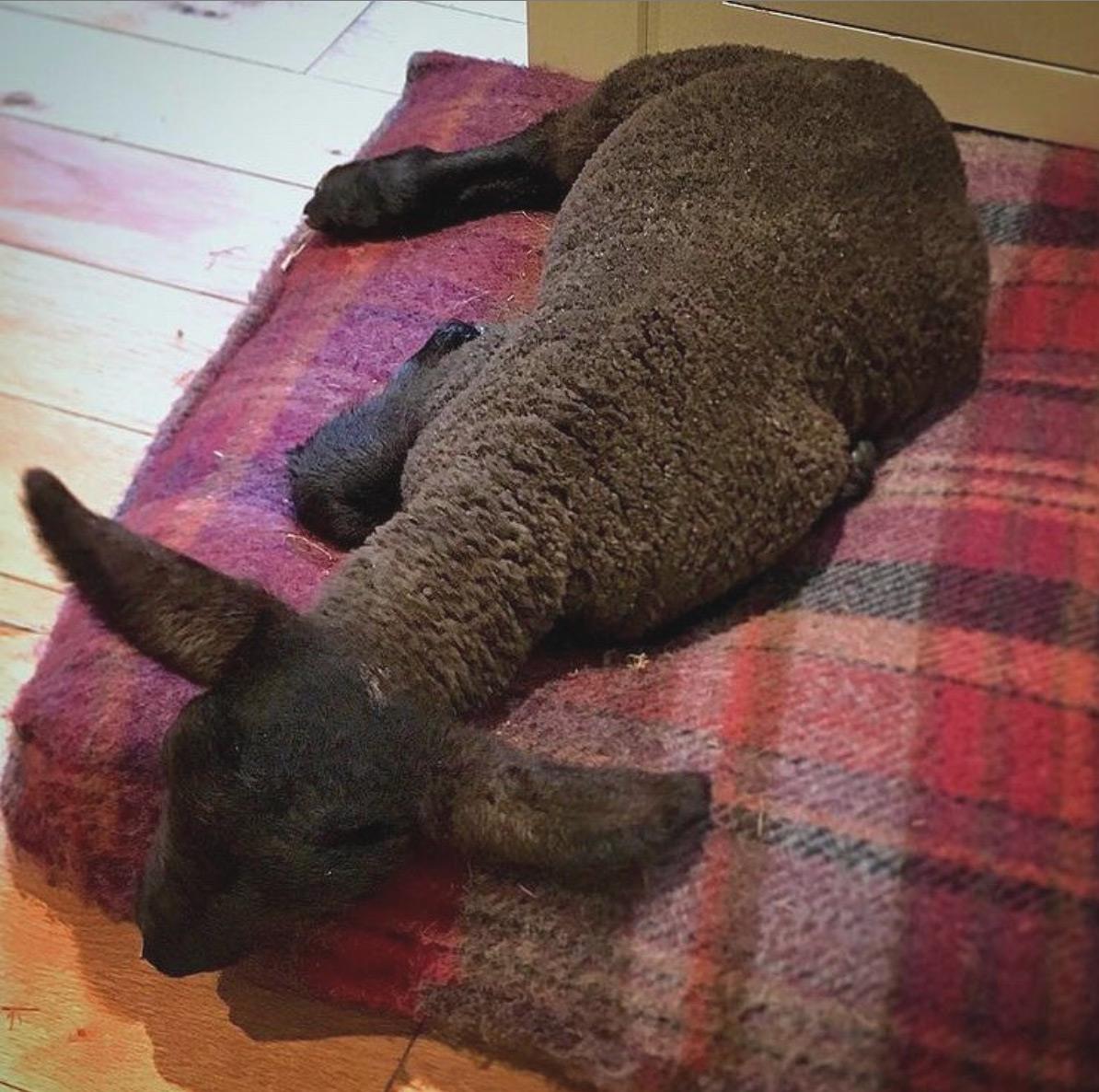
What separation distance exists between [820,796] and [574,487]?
32 centimetres

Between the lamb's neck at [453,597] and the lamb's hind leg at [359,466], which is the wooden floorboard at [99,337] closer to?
the lamb's hind leg at [359,466]

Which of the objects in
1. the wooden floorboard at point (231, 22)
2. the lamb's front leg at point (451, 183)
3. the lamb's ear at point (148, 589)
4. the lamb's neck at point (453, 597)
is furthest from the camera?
the wooden floorboard at point (231, 22)

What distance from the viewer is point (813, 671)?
3.81 feet

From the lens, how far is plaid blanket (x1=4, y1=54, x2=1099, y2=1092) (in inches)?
39.2

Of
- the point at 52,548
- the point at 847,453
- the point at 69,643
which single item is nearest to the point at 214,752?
the point at 52,548

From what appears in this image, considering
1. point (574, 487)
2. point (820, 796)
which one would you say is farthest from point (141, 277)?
point (820, 796)

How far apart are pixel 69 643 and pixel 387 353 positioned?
0.52 meters

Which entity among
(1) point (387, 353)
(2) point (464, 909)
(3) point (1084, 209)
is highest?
(3) point (1084, 209)

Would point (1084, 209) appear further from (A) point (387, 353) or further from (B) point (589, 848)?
(B) point (589, 848)

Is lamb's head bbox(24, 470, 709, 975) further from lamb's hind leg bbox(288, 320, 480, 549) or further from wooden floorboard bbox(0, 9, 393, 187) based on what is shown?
wooden floorboard bbox(0, 9, 393, 187)

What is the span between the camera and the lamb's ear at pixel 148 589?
913 millimetres

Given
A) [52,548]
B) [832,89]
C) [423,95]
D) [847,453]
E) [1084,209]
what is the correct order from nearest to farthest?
[52,548]
[847,453]
[832,89]
[1084,209]
[423,95]

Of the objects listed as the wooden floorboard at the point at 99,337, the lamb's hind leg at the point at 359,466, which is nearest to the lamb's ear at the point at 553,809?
the lamb's hind leg at the point at 359,466

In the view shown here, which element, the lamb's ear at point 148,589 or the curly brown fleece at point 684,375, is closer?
the lamb's ear at point 148,589
